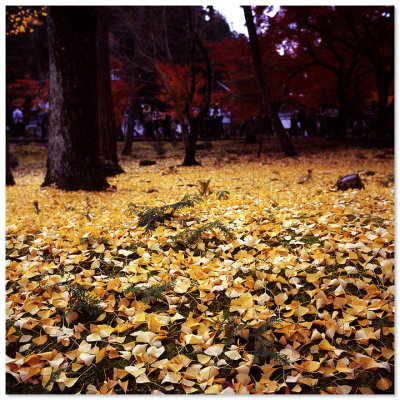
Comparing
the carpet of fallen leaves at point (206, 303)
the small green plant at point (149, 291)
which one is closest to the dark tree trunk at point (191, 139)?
the carpet of fallen leaves at point (206, 303)

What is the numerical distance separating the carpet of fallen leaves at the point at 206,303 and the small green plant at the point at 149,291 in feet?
0.04

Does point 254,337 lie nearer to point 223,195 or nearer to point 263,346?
point 263,346

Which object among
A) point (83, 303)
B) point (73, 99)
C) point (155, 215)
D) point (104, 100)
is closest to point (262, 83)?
point (104, 100)

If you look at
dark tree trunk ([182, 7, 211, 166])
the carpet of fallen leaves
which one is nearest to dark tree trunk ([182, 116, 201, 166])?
dark tree trunk ([182, 7, 211, 166])

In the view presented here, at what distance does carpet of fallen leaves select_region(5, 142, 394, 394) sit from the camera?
214 centimetres

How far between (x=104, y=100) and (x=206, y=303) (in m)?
9.50

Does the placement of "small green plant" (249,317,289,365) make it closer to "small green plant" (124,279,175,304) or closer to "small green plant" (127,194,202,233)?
"small green plant" (124,279,175,304)

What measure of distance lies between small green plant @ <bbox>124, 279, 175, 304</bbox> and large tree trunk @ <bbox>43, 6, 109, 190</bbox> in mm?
4503

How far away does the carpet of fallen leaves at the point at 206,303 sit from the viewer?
214 cm

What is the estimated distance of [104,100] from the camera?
36.8ft

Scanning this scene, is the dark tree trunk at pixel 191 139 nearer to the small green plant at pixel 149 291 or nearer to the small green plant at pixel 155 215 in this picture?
the small green plant at pixel 155 215

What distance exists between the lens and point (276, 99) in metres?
17.0
